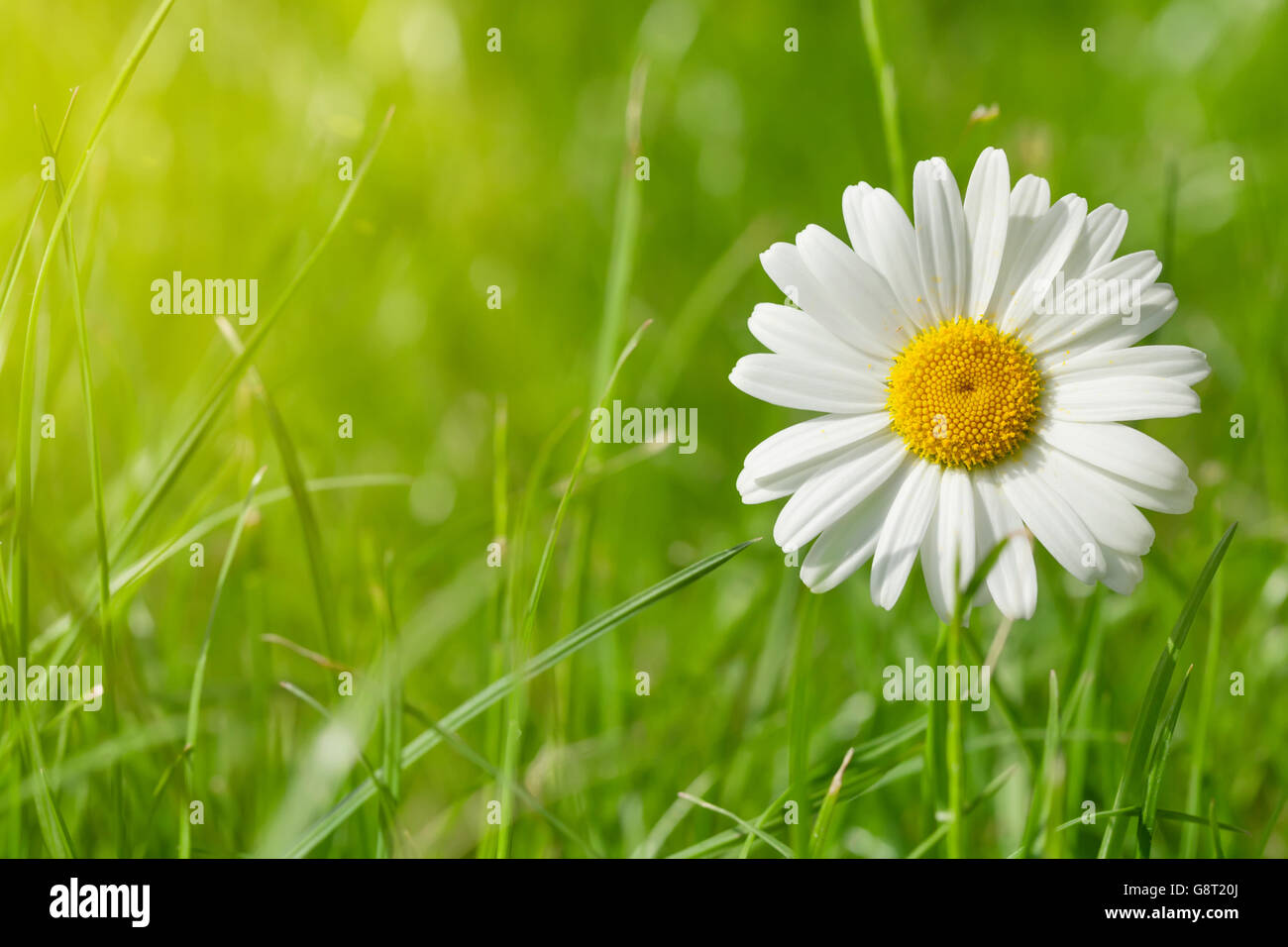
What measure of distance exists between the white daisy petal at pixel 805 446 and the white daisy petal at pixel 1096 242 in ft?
0.60

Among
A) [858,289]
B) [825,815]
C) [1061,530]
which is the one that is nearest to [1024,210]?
[858,289]

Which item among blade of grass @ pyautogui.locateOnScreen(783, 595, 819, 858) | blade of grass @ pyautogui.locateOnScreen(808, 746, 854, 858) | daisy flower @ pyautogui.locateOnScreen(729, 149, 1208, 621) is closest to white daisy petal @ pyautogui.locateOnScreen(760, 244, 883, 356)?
daisy flower @ pyautogui.locateOnScreen(729, 149, 1208, 621)

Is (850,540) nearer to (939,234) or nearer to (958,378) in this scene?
(958,378)

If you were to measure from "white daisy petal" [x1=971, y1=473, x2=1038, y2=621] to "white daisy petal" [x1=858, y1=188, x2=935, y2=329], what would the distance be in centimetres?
15

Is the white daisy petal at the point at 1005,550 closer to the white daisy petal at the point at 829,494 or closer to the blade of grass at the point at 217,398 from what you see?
the white daisy petal at the point at 829,494

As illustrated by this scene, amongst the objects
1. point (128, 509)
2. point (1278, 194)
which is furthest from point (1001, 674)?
point (1278, 194)

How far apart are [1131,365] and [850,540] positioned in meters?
0.25

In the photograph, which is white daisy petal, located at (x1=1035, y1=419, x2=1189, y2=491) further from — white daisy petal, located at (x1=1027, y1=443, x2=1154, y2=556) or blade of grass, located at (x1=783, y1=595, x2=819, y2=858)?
blade of grass, located at (x1=783, y1=595, x2=819, y2=858)

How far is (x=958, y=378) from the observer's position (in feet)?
2.44

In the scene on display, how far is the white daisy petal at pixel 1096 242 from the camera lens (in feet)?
2.37
